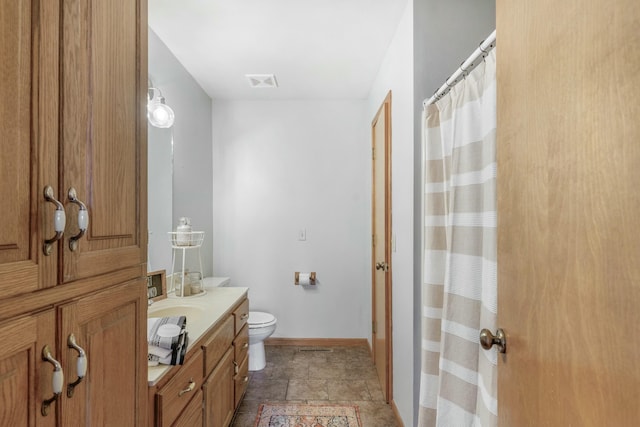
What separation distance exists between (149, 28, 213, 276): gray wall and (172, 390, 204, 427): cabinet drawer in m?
0.98

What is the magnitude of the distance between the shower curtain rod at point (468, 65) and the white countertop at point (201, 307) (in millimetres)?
1519

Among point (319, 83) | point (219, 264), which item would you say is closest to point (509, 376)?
point (319, 83)

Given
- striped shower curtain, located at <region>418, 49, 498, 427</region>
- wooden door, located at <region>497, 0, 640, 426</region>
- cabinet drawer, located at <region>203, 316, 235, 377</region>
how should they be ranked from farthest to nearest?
cabinet drawer, located at <region>203, 316, 235, 377</region>
striped shower curtain, located at <region>418, 49, 498, 427</region>
wooden door, located at <region>497, 0, 640, 426</region>

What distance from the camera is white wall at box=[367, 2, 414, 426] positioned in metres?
1.76

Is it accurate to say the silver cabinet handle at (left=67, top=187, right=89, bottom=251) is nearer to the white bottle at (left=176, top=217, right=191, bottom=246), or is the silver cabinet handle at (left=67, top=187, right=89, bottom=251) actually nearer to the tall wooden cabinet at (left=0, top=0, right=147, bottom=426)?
the tall wooden cabinet at (left=0, top=0, right=147, bottom=426)

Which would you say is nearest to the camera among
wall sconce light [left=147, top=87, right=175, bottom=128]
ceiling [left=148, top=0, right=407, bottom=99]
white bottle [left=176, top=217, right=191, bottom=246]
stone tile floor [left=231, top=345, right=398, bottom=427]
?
ceiling [left=148, top=0, right=407, bottom=99]

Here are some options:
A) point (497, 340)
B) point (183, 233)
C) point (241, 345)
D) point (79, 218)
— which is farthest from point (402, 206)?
point (79, 218)

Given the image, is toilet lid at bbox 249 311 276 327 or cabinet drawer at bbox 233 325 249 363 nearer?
cabinet drawer at bbox 233 325 249 363

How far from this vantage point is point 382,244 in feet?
8.01

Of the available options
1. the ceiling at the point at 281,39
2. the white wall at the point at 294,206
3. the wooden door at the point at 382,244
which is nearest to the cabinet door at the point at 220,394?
the wooden door at the point at 382,244

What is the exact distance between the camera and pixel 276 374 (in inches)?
103

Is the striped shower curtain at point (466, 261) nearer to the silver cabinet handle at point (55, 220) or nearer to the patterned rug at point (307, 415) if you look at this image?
the patterned rug at point (307, 415)

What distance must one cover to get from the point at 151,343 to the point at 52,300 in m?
0.65

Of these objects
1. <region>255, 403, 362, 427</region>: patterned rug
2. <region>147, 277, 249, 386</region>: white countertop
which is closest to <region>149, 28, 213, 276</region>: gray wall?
<region>147, 277, 249, 386</region>: white countertop
